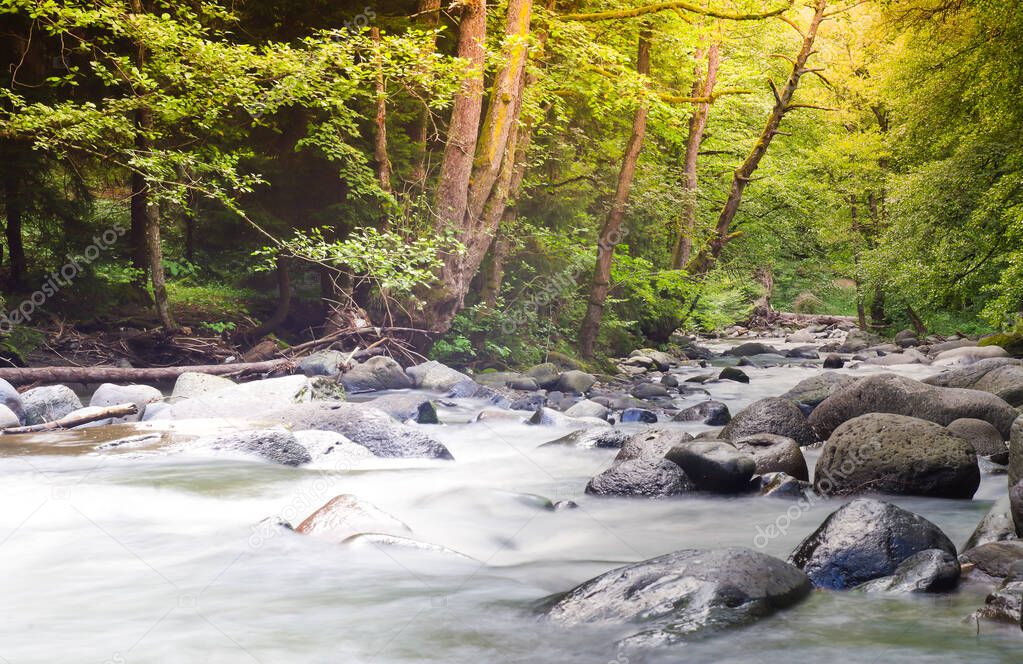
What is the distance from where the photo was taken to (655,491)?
643cm

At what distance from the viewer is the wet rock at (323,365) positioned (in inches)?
485

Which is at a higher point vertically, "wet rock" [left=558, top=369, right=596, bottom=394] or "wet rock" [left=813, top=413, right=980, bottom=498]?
"wet rock" [left=813, top=413, right=980, bottom=498]

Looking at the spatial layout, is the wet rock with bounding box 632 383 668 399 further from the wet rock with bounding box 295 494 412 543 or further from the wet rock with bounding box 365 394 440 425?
the wet rock with bounding box 295 494 412 543

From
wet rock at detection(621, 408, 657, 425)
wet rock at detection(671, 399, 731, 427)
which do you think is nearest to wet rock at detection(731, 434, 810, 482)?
wet rock at detection(671, 399, 731, 427)

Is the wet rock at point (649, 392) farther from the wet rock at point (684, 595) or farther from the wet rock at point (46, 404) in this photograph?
the wet rock at point (684, 595)

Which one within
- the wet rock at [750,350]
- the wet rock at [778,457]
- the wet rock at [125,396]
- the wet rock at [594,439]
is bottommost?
A: the wet rock at [750,350]

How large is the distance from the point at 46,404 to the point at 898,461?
8.50 metres

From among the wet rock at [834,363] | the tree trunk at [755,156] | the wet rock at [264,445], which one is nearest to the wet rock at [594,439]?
the wet rock at [264,445]

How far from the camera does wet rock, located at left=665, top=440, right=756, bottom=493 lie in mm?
6480

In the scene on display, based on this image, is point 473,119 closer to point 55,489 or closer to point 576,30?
point 576,30

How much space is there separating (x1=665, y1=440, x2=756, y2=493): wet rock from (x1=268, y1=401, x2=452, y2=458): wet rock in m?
2.58

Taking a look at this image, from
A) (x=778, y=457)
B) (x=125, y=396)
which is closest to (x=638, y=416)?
(x=778, y=457)

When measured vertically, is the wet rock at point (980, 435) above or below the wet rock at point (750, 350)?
above

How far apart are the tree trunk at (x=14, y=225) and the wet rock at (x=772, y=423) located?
10.3 m
